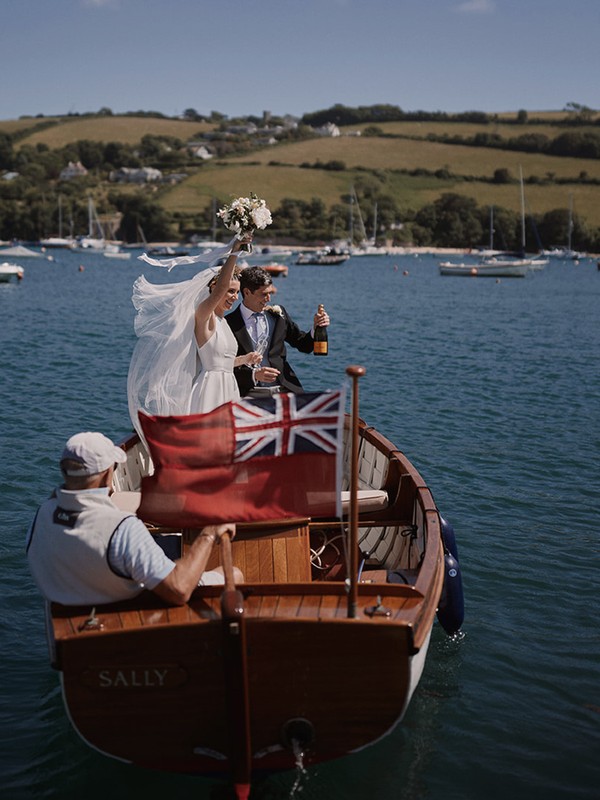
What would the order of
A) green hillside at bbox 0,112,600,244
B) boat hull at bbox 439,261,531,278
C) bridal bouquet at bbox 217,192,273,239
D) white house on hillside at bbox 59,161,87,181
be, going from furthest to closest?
white house on hillside at bbox 59,161,87,181 → green hillside at bbox 0,112,600,244 → boat hull at bbox 439,261,531,278 → bridal bouquet at bbox 217,192,273,239

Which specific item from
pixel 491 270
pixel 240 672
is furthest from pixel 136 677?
pixel 491 270

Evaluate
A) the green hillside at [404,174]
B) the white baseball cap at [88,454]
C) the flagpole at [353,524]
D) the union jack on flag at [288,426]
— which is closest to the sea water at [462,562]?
the flagpole at [353,524]

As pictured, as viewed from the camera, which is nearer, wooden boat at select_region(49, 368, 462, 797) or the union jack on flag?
wooden boat at select_region(49, 368, 462, 797)

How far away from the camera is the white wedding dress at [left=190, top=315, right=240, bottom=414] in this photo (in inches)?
333

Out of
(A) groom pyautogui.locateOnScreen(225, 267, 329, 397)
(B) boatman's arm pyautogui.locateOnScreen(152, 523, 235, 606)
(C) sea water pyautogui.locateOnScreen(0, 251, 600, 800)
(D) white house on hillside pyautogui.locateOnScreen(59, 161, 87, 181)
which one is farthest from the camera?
(D) white house on hillside pyautogui.locateOnScreen(59, 161, 87, 181)

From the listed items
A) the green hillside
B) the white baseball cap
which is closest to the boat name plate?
the white baseball cap

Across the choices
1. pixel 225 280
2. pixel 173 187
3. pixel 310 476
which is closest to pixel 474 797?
pixel 310 476

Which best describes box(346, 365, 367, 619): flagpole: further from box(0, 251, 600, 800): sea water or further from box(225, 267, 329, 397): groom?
box(225, 267, 329, 397): groom

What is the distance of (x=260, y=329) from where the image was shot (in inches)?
367

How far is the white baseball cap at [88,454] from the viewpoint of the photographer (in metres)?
5.29

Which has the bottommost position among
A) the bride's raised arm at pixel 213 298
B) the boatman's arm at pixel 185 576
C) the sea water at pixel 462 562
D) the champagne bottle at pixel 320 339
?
the sea water at pixel 462 562

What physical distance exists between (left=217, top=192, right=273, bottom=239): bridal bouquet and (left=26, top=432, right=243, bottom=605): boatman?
123 inches

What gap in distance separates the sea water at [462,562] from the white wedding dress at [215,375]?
8.89 ft

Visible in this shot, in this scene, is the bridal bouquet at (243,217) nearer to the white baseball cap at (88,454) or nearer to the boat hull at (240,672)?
the white baseball cap at (88,454)
